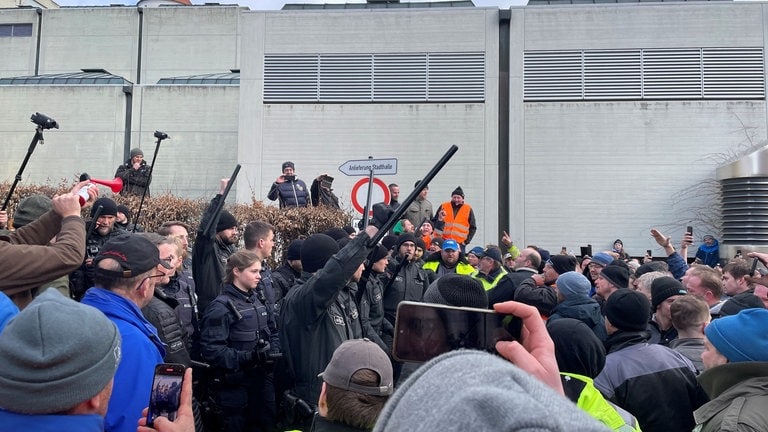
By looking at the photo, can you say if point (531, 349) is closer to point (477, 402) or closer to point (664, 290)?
point (477, 402)

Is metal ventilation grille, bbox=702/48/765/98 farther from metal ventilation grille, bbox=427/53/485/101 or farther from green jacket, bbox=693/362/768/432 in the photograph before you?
green jacket, bbox=693/362/768/432

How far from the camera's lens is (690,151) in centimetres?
1975

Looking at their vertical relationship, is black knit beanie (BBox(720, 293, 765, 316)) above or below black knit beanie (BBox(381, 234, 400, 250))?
below

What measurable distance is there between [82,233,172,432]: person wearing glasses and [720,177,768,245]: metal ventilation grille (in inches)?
685

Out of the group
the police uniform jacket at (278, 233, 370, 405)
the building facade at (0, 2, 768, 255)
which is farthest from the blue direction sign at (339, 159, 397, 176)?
the building facade at (0, 2, 768, 255)

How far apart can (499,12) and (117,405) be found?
774 inches

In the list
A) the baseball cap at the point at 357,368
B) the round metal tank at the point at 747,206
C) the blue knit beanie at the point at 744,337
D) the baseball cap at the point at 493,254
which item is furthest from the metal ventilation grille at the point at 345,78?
the baseball cap at the point at 357,368

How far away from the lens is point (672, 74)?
19922mm

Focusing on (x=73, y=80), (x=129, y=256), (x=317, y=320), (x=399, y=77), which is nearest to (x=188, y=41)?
(x=73, y=80)

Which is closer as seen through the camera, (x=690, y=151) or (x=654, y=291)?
(x=654, y=291)

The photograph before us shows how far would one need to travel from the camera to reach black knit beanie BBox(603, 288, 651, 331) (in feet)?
15.0

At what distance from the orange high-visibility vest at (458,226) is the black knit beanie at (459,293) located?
960 centimetres

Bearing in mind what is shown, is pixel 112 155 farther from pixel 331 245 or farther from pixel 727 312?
pixel 727 312

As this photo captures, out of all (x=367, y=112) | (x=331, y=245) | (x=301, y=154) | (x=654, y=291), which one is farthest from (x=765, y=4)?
(x=331, y=245)
